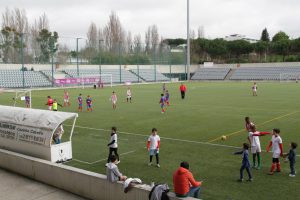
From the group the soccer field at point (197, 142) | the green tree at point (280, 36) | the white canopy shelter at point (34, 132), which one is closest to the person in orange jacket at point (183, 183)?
the soccer field at point (197, 142)

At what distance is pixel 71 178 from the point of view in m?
10.7

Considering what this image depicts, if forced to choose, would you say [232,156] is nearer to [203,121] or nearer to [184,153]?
[184,153]

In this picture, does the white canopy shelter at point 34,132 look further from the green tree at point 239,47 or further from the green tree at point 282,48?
the green tree at point 239,47

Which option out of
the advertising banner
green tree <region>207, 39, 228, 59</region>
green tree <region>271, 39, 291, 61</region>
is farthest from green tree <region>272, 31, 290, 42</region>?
the advertising banner

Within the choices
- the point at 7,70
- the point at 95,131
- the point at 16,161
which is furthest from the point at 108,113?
the point at 7,70

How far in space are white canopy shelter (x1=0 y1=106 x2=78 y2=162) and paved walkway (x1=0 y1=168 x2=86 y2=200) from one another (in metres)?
1.31

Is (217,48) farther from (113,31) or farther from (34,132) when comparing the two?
(34,132)

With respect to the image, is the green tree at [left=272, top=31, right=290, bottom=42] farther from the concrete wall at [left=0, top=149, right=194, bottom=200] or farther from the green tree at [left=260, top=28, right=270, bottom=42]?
the concrete wall at [left=0, top=149, right=194, bottom=200]

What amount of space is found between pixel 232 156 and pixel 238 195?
13.9ft

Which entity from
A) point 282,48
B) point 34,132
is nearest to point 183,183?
point 34,132

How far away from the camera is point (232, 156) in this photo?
46.3 feet

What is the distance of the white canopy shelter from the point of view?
42.1 ft

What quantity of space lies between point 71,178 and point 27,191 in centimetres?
154

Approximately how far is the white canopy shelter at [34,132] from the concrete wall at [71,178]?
607 millimetres
